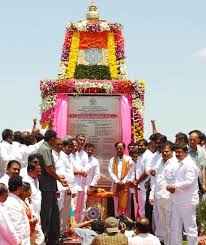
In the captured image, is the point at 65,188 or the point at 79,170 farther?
the point at 79,170

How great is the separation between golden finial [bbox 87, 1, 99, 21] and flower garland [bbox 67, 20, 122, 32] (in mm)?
701

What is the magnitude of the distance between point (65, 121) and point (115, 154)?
1.58m

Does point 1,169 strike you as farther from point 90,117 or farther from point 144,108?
point 144,108

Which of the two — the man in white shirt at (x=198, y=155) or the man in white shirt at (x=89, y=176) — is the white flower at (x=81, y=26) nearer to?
the man in white shirt at (x=89, y=176)

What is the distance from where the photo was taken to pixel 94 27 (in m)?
19.5

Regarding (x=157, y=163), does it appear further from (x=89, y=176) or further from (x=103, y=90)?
(x=103, y=90)

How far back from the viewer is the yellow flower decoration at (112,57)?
1888 cm

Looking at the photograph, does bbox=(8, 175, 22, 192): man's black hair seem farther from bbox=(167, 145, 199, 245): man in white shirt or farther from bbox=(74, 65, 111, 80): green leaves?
bbox=(74, 65, 111, 80): green leaves

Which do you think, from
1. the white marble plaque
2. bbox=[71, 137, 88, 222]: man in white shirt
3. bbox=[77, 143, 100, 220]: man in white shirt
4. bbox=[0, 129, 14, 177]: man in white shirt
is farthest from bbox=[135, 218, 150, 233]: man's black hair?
the white marble plaque

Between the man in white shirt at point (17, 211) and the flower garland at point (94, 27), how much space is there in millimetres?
12480

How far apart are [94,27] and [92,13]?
48.1 inches

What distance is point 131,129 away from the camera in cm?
1648

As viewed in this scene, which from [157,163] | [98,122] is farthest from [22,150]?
[98,122]

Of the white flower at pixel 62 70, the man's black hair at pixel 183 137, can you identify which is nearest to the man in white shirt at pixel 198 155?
the man's black hair at pixel 183 137
